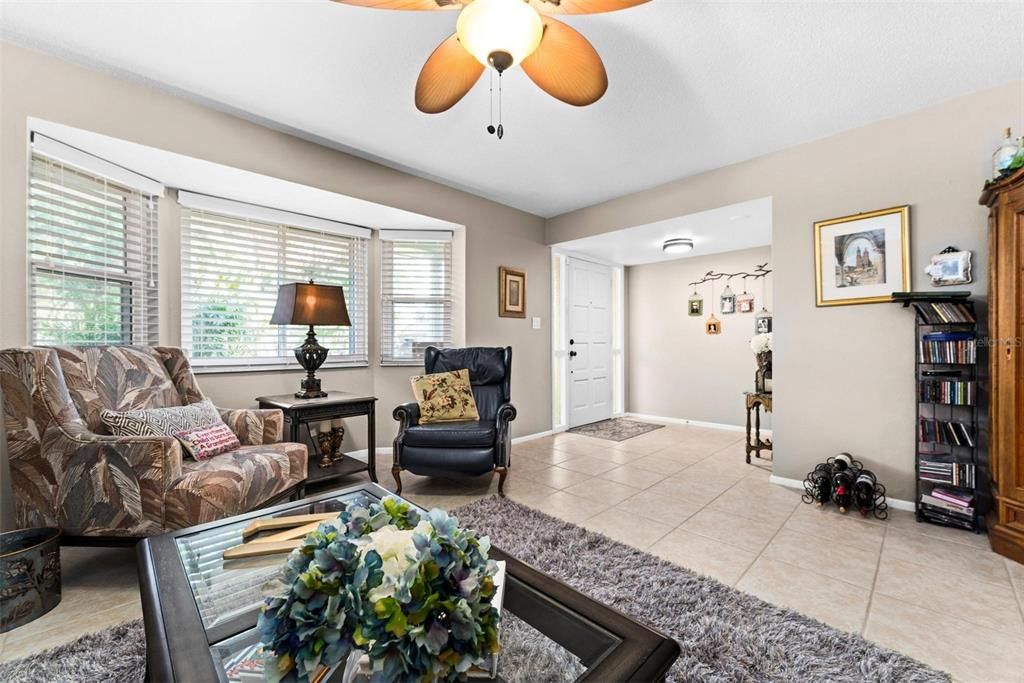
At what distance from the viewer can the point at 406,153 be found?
3.06 metres

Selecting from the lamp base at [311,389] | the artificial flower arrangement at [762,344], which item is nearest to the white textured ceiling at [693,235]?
the artificial flower arrangement at [762,344]

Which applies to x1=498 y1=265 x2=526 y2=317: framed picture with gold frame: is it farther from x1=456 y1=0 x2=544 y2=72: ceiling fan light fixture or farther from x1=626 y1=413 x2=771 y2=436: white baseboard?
x1=456 y1=0 x2=544 y2=72: ceiling fan light fixture

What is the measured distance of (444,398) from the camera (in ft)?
10.3

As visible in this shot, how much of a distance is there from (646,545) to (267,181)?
324cm

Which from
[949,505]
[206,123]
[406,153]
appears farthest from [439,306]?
[949,505]

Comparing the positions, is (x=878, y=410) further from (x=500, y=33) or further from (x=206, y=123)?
(x=206, y=123)

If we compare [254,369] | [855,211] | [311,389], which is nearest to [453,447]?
[311,389]

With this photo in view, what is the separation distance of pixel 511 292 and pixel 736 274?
282cm

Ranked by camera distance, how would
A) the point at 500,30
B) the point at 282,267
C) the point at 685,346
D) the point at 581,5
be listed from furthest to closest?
the point at 685,346 < the point at 282,267 < the point at 581,5 < the point at 500,30

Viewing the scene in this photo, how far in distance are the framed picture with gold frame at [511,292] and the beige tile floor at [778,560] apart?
1.73 m

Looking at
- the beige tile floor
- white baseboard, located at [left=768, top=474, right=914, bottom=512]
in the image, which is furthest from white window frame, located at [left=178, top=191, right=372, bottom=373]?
white baseboard, located at [left=768, top=474, right=914, bottom=512]

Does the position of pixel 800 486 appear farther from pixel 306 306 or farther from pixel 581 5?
pixel 306 306

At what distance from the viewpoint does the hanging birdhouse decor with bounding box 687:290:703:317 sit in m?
5.23

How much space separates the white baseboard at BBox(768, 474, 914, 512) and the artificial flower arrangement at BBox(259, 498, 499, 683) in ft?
10.2
